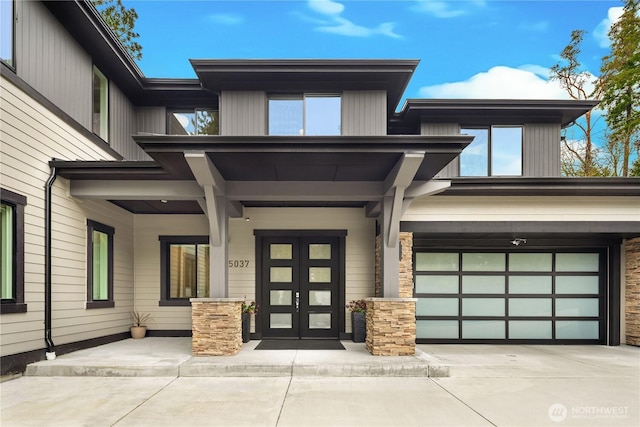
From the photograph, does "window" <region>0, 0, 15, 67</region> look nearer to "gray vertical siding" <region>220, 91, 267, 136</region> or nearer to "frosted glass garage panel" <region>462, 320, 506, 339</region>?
"gray vertical siding" <region>220, 91, 267, 136</region>

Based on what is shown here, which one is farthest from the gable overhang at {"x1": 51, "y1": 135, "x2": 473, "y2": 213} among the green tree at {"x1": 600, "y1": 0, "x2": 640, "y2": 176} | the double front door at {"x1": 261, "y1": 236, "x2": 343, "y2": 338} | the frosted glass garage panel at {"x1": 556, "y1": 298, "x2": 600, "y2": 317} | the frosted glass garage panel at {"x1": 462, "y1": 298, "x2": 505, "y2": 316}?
the green tree at {"x1": 600, "y1": 0, "x2": 640, "y2": 176}

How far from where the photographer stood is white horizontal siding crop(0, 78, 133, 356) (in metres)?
6.24

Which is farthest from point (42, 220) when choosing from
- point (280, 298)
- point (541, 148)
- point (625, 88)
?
point (625, 88)

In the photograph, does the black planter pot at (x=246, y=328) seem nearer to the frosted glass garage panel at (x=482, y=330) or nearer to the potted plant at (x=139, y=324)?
the potted plant at (x=139, y=324)

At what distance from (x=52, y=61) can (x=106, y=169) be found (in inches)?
81.5

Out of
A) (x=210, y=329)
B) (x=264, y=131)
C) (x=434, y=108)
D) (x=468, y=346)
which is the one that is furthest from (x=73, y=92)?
(x=468, y=346)

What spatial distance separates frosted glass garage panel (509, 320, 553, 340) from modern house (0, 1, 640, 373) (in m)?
0.05

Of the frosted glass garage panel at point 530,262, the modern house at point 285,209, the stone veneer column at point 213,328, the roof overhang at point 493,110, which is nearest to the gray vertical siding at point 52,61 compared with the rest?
the modern house at point 285,209

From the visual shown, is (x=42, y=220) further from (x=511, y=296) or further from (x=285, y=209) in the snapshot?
(x=511, y=296)

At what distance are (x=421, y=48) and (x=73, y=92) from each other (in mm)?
55362

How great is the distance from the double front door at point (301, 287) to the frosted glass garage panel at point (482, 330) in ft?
9.42

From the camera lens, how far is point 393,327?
7496mm

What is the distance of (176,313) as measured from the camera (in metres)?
10.0

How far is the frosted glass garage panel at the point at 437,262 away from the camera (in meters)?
9.68
